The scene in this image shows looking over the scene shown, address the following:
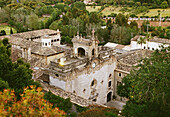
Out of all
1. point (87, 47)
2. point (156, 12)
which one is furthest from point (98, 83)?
point (156, 12)

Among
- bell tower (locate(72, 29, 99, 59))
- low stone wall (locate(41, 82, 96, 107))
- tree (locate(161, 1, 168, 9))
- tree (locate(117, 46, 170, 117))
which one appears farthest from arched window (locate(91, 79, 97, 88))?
tree (locate(161, 1, 168, 9))

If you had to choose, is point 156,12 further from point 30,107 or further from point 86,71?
point 30,107

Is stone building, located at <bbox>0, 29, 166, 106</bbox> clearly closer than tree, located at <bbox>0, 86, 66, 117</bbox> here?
No

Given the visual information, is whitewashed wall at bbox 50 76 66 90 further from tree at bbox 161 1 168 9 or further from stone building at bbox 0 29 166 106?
tree at bbox 161 1 168 9

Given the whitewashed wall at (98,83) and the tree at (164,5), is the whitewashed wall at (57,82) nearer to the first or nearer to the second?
the whitewashed wall at (98,83)

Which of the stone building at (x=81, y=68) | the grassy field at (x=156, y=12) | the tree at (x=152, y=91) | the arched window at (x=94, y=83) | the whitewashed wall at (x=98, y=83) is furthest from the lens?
the grassy field at (x=156, y=12)

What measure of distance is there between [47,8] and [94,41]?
225ft

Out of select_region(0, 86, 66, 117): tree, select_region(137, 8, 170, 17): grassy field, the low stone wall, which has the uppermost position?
select_region(137, 8, 170, 17): grassy field

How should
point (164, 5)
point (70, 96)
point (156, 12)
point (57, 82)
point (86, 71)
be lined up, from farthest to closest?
point (164, 5)
point (156, 12)
point (86, 71)
point (57, 82)
point (70, 96)

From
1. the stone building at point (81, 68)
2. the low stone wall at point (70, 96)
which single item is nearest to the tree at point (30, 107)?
the low stone wall at point (70, 96)

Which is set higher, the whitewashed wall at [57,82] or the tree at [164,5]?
the tree at [164,5]

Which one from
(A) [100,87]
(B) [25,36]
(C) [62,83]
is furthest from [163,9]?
(C) [62,83]

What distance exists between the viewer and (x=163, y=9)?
9031 centimetres

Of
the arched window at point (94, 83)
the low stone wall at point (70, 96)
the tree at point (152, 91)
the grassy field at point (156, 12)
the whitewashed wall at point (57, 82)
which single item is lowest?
the arched window at point (94, 83)
